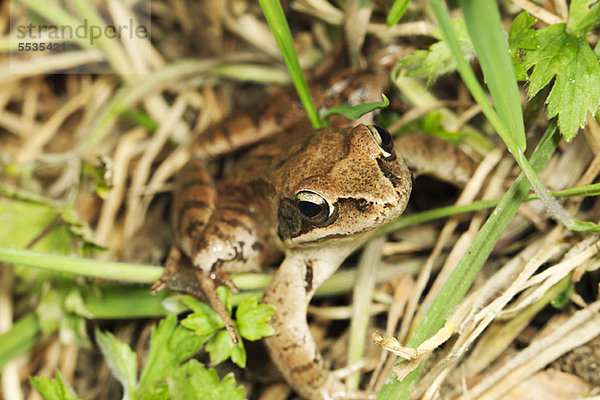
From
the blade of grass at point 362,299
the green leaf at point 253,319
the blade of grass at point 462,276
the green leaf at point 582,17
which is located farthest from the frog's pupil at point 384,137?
the green leaf at point 253,319

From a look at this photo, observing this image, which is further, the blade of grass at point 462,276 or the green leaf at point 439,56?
the green leaf at point 439,56

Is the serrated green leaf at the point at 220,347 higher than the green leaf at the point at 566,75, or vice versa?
the green leaf at the point at 566,75

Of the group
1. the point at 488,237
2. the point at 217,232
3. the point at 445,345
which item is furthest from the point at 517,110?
the point at 217,232

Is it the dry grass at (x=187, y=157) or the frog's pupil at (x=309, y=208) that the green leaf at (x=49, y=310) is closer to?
the dry grass at (x=187, y=157)

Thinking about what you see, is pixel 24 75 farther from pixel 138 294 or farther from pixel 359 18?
pixel 359 18

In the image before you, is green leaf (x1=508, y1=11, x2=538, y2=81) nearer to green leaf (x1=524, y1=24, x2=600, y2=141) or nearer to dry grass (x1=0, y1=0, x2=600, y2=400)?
green leaf (x1=524, y1=24, x2=600, y2=141)

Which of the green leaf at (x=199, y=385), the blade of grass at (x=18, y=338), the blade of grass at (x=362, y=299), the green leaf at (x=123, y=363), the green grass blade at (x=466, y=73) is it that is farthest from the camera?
the blade of grass at (x=18, y=338)

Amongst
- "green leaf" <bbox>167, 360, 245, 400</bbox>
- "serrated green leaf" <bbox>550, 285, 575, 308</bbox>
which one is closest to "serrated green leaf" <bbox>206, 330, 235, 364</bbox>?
"green leaf" <bbox>167, 360, 245, 400</bbox>

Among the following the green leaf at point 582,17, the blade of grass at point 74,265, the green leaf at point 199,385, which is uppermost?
the green leaf at point 582,17
